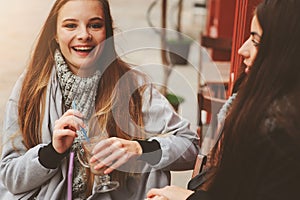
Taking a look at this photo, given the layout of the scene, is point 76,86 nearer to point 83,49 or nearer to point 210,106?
point 83,49

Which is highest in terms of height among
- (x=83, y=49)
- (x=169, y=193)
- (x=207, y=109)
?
(x=83, y=49)

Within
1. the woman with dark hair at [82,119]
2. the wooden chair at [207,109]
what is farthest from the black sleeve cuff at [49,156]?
the wooden chair at [207,109]

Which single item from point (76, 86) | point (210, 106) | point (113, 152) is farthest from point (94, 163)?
point (210, 106)

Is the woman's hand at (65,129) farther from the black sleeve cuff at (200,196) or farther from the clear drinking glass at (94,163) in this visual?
the black sleeve cuff at (200,196)

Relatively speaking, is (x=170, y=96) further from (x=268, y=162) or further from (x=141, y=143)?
(x=268, y=162)

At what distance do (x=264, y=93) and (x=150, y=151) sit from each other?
27cm

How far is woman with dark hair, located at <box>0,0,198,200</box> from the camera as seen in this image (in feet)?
3.45

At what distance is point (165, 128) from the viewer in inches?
43.3

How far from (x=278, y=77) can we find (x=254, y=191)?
19 centimetres

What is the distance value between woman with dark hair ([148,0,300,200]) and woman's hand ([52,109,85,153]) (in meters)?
0.29

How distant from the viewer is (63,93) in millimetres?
1058

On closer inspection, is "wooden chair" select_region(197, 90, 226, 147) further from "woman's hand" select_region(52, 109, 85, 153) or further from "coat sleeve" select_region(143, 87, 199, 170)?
"woman's hand" select_region(52, 109, 85, 153)

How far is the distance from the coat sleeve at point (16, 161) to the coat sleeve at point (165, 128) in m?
0.20

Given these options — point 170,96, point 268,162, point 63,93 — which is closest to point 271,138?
point 268,162
